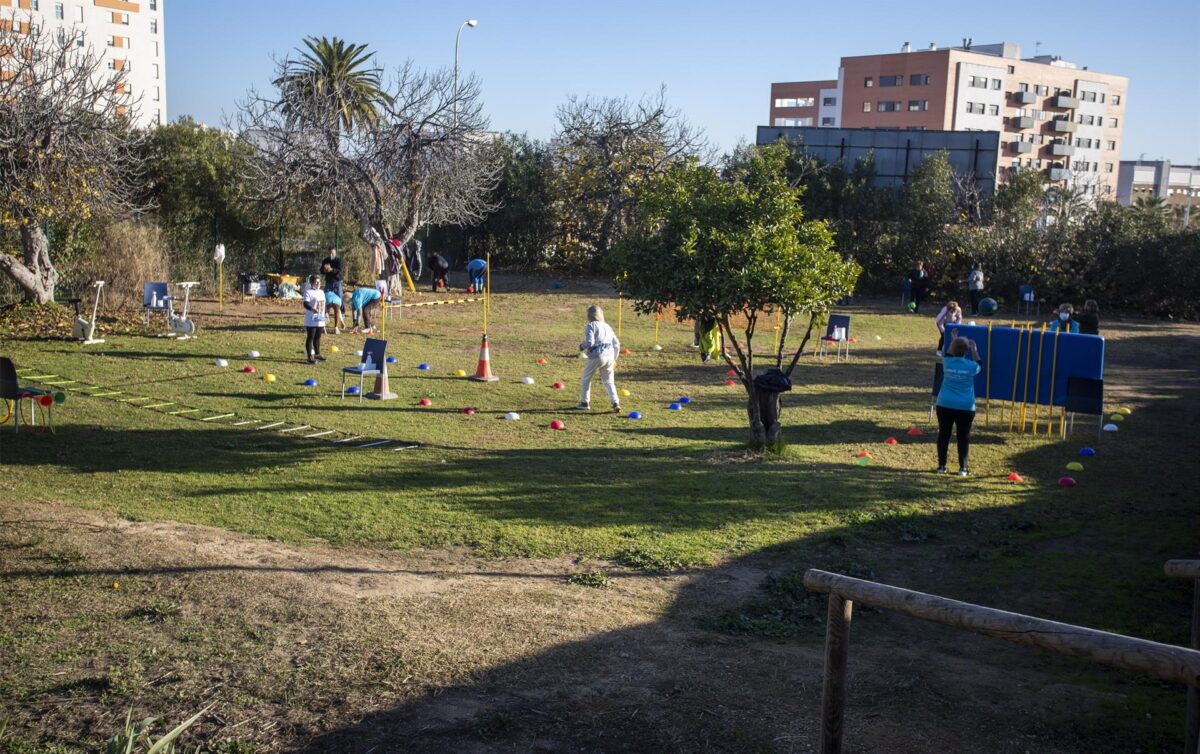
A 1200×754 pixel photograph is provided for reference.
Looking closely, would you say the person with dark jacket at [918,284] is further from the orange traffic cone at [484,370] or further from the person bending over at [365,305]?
the orange traffic cone at [484,370]

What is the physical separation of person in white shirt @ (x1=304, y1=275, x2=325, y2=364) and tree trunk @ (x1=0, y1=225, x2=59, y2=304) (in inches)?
278

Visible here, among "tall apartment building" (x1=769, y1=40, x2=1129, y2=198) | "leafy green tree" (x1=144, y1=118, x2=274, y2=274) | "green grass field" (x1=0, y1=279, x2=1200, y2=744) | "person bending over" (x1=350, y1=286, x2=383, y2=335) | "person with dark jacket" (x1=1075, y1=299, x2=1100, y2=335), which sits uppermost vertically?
"tall apartment building" (x1=769, y1=40, x2=1129, y2=198)

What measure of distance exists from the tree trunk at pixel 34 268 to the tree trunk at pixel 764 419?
15388 millimetres

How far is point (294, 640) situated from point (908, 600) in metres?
Answer: 3.71

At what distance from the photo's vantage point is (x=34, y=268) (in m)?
20.2

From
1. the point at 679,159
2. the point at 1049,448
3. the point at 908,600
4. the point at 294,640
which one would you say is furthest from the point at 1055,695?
the point at 679,159

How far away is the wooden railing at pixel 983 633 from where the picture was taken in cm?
300

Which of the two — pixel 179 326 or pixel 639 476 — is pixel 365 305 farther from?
pixel 639 476

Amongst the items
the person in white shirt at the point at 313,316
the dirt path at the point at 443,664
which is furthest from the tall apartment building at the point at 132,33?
the dirt path at the point at 443,664

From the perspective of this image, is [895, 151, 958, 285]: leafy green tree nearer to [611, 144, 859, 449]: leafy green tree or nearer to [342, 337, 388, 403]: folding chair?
[611, 144, 859, 449]: leafy green tree

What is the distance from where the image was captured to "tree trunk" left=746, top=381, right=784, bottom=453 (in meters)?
11.9

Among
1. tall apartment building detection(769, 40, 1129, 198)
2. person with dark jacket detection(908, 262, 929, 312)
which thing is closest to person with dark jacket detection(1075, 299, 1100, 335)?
person with dark jacket detection(908, 262, 929, 312)

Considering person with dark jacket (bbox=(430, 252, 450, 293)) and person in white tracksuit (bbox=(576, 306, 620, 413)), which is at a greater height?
person with dark jacket (bbox=(430, 252, 450, 293))

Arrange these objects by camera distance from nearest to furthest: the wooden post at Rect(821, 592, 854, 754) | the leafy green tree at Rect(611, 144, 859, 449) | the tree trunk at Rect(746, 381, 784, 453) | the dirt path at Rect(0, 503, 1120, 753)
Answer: the wooden post at Rect(821, 592, 854, 754)
the dirt path at Rect(0, 503, 1120, 753)
the leafy green tree at Rect(611, 144, 859, 449)
the tree trunk at Rect(746, 381, 784, 453)
